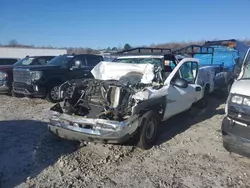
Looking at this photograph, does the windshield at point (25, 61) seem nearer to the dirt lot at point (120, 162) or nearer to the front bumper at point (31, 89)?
the front bumper at point (31, 89)

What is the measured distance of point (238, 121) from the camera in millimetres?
4184

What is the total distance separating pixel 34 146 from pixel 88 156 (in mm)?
1229

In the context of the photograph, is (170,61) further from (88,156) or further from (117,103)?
(88,156)

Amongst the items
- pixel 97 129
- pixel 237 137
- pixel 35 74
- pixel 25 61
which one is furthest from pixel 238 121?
pixel 25 61

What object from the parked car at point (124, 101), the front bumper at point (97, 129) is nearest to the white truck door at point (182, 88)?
the parked car at point (124, 101)

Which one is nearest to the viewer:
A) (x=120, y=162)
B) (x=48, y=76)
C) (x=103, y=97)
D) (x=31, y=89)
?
(x=120, y=162)

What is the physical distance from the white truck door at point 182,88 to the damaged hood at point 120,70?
17.8 inches

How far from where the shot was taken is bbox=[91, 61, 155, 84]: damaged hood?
5492mm

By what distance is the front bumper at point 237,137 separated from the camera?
155 inches

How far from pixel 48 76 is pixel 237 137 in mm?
7095

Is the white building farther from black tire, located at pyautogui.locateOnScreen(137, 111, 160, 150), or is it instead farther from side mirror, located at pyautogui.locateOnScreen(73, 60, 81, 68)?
black tire, located at pyautogui.locateOnScreen(137, 111, 160, 150)

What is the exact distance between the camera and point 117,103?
199 inches

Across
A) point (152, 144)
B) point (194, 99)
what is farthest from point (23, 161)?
point (194, 99)

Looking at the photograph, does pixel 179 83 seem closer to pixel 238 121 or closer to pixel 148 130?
pixel 148 130
